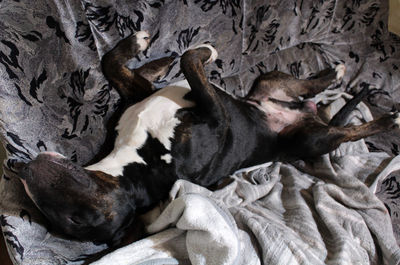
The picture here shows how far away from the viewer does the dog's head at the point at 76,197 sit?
138 cm

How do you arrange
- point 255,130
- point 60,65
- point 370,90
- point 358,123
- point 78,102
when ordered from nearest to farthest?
point 60,65 → point 78,102 → point 255,130 → point 358,123 → point 370,90

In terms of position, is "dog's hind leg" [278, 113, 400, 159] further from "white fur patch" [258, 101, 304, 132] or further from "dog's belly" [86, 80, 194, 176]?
"dog's belly" [86, 80, 194, 176]

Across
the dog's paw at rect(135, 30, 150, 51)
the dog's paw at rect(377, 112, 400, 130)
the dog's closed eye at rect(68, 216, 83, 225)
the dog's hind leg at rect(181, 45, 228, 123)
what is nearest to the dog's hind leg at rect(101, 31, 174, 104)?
the dog's paw at rect(135, 30, 150, 51)

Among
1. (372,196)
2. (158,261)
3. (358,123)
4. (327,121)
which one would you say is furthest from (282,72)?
(158,261)

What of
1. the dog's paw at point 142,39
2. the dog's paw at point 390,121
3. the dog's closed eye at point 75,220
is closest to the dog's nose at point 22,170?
the dog's closed eye at point 75,220

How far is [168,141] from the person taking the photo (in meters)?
1.80

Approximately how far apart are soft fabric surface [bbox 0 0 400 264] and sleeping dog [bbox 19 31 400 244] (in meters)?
0.10

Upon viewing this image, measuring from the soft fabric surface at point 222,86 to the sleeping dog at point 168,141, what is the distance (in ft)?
0.32

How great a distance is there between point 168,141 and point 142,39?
0.53 metres

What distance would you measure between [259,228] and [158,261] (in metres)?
0.48

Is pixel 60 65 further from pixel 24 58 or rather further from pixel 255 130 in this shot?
pixel 255 130

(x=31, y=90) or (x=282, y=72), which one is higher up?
(x=31, y=90)

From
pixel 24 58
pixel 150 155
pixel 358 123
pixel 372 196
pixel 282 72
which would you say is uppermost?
pixel 24 58

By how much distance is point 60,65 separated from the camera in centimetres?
158
